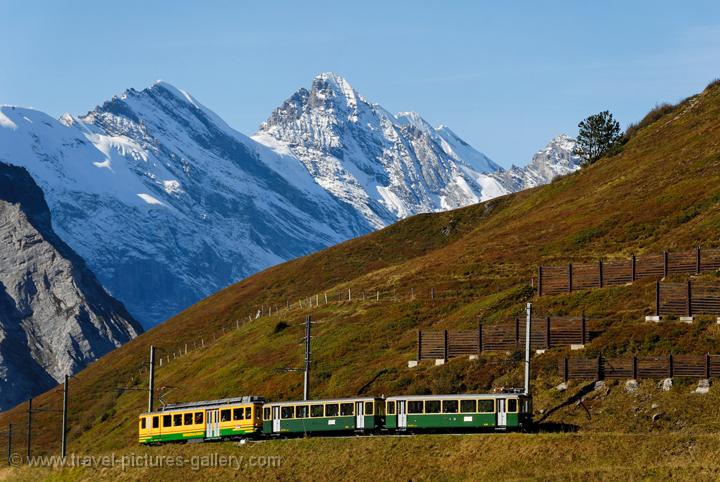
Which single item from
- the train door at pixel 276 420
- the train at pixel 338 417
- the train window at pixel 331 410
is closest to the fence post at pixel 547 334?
the train at pixel 338 417

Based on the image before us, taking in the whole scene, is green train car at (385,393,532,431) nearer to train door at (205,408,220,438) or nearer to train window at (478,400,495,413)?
train window at (478,400,495,413)

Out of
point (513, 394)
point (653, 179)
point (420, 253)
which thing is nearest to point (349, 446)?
point (513, 394)

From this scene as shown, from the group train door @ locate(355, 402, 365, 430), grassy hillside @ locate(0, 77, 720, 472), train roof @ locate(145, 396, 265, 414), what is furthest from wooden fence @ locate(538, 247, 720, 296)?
train door @ locate(355, 402, 365, 430)

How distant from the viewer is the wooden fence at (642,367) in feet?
233

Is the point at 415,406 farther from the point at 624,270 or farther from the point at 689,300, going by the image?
the point at 624,270

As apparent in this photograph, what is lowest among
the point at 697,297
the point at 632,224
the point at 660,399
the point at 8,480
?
the point at 8,480

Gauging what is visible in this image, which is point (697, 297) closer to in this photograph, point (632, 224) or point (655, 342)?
point (655, 342)

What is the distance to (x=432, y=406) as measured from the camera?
232 ft

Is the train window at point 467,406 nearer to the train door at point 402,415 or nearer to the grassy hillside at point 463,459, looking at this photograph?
the grassy hillside at point 463,459

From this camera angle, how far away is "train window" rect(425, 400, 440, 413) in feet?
231

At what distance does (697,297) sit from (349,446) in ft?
90.4

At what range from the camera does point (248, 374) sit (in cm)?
11131

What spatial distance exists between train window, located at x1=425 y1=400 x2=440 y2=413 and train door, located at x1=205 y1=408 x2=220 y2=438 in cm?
1636

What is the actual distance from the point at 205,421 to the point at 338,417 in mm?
11661
